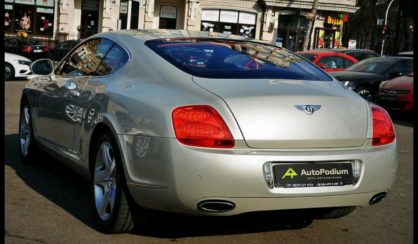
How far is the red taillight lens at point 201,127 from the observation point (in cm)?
344

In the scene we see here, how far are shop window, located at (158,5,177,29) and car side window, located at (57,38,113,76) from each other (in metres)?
35.2

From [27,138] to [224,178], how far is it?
3.34 meters

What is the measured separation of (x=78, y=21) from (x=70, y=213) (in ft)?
114

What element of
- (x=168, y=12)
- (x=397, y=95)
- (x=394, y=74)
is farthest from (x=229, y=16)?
(x=397, y=95)

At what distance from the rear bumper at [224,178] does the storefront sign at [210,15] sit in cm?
3763

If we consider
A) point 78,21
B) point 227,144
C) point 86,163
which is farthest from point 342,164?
point 78,21

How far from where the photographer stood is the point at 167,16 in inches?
1593

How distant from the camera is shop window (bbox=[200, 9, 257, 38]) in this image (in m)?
40.7

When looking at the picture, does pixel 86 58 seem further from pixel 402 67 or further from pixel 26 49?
pixel 26 49

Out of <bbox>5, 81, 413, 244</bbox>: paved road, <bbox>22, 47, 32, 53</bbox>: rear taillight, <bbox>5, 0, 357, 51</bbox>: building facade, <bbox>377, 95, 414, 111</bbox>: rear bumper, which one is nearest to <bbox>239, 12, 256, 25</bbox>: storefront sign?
<bbox>5, 0, 357, 51</bbox>: building facade

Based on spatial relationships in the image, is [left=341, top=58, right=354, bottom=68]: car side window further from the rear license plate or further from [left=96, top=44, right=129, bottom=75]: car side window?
the rear license plate

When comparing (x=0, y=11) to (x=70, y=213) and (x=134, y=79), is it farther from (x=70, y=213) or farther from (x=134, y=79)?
(x=70, y=213)

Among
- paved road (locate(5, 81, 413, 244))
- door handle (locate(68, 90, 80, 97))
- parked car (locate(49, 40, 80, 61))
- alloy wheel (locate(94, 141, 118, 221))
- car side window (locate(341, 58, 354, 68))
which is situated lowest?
parked car (locate(49, 40, 80, 61))

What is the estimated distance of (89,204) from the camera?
4.71m
